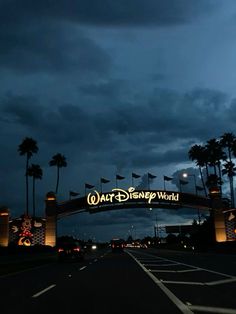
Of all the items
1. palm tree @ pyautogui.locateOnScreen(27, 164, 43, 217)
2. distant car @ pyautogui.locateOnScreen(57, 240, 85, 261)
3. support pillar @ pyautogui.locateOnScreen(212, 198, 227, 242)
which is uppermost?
palm tree @ pyautogui.locateOnScreen(27, 164, 43, 217)

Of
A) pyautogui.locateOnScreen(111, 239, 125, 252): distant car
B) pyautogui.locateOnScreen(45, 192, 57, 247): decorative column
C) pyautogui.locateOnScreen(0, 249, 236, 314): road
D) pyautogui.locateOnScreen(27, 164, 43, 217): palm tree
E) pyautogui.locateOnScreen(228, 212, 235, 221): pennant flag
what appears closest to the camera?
pyautogui.locateOnScreen(0, 249, 236, 314): road

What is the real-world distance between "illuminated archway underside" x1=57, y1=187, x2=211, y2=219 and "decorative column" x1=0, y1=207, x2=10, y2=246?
23.2ft

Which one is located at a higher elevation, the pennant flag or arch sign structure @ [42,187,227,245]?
arch sign structure @ [42,187,227,245]

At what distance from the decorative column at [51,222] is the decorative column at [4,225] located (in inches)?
208

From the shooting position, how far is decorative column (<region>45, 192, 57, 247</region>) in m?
62.7

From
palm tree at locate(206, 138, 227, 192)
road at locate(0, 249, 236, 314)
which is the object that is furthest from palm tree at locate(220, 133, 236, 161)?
road at locate(0, 249, 236, 314)

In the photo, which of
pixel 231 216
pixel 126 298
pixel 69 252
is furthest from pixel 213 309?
pixel 231 216

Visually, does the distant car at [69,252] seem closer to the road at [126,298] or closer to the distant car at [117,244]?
the road at [126,298]

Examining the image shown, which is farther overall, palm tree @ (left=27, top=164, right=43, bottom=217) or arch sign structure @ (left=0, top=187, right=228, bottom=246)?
palm tree @ (left=27, top=164, right=43, bottom=217)

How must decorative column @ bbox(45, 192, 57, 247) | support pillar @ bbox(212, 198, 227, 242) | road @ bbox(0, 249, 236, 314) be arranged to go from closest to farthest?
road @ bbox(0, 249, 236, 314) < support pillar @ bbox(212, 198, 227, 242) < decorative column @ bbox(45, 192, 57, 247)

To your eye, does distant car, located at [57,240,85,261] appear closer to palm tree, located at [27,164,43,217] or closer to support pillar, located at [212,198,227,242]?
support pillar, located at [212,198,227,242]

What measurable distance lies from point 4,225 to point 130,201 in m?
17.5

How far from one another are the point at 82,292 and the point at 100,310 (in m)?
3.85

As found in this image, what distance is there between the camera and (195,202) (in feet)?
216
